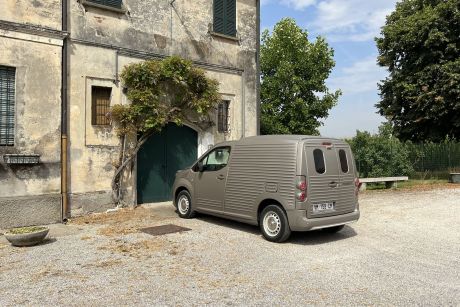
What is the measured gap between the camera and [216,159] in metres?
9.89

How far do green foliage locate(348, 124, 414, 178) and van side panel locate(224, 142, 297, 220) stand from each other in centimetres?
1315

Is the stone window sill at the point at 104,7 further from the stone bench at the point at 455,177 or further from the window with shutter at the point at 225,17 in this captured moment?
the stone bench at the point at 455,177

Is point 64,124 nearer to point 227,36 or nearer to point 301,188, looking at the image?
point 301,188

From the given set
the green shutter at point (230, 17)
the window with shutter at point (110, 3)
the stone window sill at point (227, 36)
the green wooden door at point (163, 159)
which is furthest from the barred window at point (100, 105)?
the green shutter at point (230, 17)

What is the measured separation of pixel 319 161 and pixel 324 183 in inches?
16.9

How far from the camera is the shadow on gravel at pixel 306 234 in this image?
8.46 m

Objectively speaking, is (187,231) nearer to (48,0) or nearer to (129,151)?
(129,151)

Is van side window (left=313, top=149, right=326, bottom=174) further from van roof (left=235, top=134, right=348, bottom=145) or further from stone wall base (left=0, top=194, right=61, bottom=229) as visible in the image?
stone wall base (left=0, top=194, right=61, bottom=229)

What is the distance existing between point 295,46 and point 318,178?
72.4ft

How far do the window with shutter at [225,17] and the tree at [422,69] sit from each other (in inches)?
546

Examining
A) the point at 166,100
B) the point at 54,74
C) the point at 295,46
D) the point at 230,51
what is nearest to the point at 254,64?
the point at 230,51

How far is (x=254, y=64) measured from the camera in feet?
48.7

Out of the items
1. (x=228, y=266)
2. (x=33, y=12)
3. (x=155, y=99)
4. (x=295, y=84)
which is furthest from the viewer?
(x=295, y=84)

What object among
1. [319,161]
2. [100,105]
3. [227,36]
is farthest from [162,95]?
[319,161]
